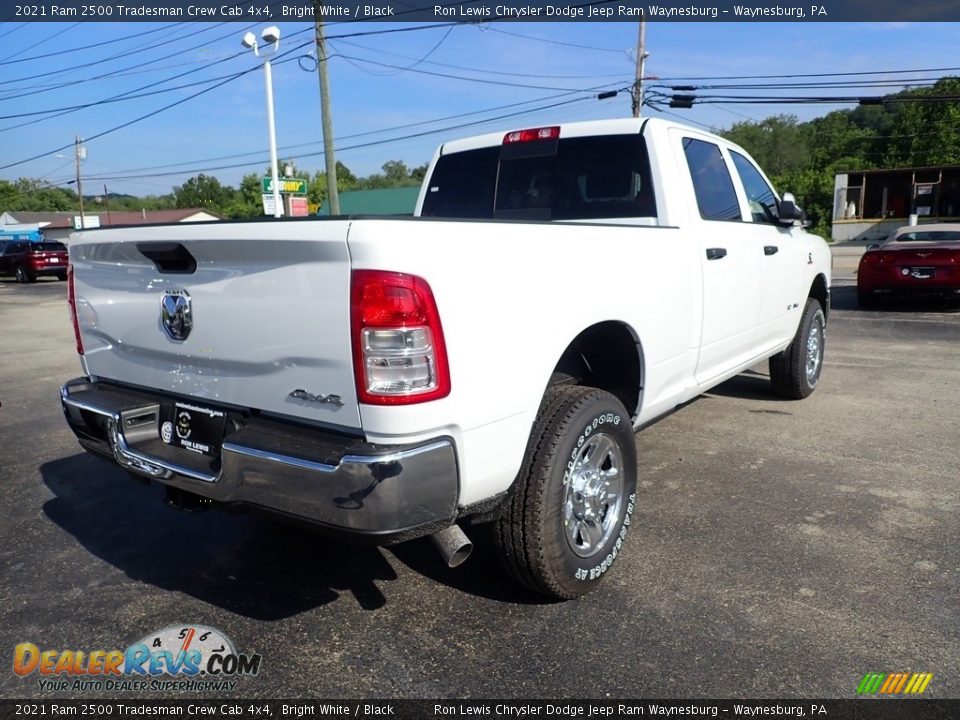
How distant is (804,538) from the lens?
11.2ft

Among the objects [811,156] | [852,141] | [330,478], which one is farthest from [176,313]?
[811,156]

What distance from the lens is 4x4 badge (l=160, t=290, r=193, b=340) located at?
2.61 meters

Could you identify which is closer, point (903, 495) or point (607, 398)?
point (607, 398)

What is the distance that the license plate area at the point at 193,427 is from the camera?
8.45 feet

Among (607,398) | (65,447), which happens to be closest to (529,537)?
(607,398)

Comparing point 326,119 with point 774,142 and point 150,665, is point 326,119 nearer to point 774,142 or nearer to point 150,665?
point 150,665

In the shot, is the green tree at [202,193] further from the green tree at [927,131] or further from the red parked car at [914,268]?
the red parked car at [914,268]

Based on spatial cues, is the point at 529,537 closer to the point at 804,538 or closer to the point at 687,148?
the point at 804,538

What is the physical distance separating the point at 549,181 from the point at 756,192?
65.8 inches

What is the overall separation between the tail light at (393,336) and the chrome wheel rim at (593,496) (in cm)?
90

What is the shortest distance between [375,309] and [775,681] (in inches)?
70.4

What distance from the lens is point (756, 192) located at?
16.2 feet

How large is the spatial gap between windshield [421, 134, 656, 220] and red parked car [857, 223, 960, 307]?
9.54 m

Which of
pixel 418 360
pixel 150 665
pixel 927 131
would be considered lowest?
pixel 150 665
